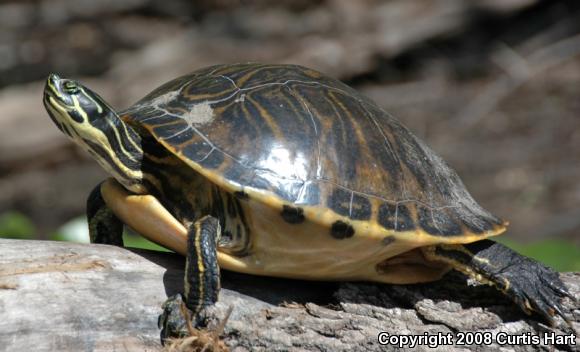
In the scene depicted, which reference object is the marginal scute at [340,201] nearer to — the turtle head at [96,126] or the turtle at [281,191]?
the turtle at [281,191]

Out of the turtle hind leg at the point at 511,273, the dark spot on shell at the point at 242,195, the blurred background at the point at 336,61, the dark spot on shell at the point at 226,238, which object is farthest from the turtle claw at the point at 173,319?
the blurred background at the point at 336,61

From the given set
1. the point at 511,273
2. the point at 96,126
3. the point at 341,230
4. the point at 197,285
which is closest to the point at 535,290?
the point at 511,273

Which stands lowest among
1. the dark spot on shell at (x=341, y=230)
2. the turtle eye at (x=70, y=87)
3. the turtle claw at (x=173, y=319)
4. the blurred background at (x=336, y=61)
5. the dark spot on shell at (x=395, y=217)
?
the turtle claw at (x=173, y=319)

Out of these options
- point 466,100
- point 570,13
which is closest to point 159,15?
point 466,100

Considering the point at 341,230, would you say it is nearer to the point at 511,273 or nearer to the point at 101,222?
the point at 511,273

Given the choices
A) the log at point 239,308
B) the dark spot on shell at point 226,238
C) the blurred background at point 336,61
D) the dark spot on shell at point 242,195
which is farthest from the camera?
the blurred background at point 336,61

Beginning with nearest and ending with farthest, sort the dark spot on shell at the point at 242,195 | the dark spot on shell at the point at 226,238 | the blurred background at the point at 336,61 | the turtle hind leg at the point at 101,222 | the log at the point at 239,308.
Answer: the log at the point at 239,308, the dark spot on shell at the point at 242,195, the dark spot on shell at the point at 226,238, the turtle hind leg at the point at 101,222, the blurred background at the point at 336,61
